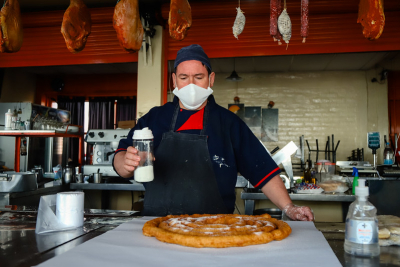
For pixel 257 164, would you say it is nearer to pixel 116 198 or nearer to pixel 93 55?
pixel 116 198

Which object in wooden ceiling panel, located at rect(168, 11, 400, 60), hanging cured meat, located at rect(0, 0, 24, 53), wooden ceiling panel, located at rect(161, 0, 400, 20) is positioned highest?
wooden ceiling panel, located at rect(161, 0, 400, 20)

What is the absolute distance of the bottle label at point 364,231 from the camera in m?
1.02

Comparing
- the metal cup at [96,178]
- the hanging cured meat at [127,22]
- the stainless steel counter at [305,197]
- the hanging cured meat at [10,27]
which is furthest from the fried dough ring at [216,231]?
the metal cup at [96,178]

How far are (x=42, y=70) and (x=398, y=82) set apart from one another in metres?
8.95

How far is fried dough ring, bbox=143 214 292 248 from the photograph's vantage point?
107 centimetres

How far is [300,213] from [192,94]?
863mm

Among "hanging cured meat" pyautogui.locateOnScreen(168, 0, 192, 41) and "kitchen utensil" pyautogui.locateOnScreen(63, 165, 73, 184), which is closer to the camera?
"hanging cured meat" pyautogui.locateOnScreen(168, 0, 192, 41)

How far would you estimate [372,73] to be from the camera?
841 cm

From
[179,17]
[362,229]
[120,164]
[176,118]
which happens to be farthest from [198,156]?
[179,17]

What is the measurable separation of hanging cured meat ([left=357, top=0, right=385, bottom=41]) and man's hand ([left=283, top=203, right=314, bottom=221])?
2.12 meters

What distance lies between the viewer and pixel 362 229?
1.02m

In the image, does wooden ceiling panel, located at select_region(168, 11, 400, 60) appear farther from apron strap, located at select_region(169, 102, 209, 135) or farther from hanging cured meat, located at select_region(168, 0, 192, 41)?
apron strap, located at select_region(169, 102, 209, 135)

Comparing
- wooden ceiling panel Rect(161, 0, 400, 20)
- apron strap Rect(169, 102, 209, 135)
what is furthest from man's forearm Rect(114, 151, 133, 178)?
wooden ceiling panel Rect(161, 0, 400, 20)

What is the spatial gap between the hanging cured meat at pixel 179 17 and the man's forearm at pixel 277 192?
73.9 inches
